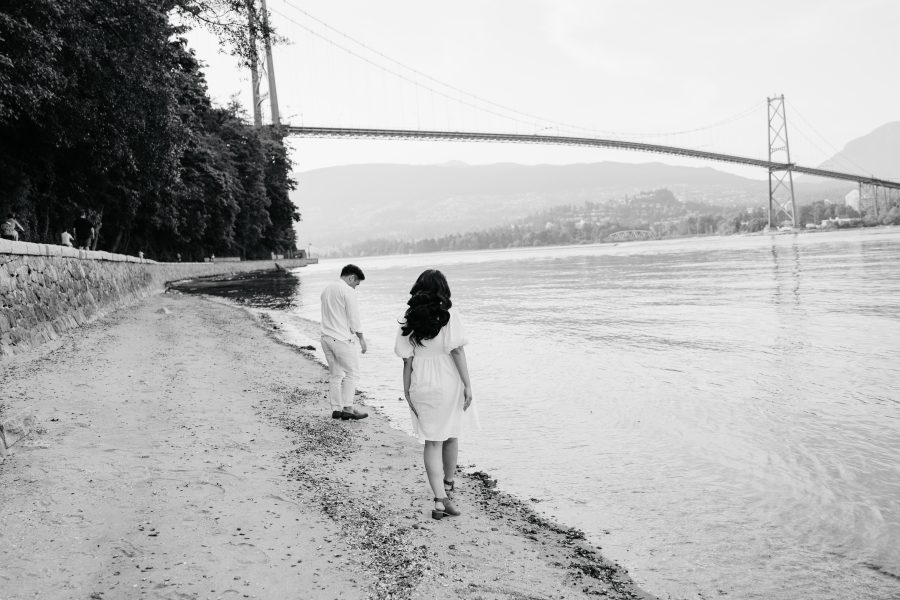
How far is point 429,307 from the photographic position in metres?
4.09

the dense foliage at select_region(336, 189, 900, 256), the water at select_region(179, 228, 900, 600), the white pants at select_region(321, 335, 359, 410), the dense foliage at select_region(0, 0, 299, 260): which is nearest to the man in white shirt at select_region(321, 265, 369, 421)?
the white pants at select_region(321, 335, 359, 410)

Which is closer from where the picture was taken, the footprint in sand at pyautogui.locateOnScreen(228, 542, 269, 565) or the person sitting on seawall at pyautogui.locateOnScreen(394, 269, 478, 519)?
the footprint in sand at pyautogui.locateOnScreen(228, 542, 269, 565)

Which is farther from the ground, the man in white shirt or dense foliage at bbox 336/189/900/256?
dense foliage at bbox 336/189/900/256

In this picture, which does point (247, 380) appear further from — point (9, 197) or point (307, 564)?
point (9, 197)

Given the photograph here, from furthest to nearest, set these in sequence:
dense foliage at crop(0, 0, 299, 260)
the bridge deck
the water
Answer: the bridge deck < dense foliage at crop(0, 0, 299, 260) < the water

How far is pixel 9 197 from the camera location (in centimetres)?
1723

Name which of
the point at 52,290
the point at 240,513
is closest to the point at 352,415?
the point at 240,513

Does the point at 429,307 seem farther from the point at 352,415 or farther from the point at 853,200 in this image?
the point at 853,200

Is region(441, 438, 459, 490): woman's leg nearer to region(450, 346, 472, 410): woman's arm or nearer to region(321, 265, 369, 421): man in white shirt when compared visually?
region(450, 346, 472, 410): woman's arm

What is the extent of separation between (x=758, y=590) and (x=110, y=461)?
4.31 meters

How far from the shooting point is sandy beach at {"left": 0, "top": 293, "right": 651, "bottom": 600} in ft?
10.5

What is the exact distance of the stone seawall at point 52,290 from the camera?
8.76m

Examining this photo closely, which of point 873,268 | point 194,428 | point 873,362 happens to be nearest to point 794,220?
point 873,268

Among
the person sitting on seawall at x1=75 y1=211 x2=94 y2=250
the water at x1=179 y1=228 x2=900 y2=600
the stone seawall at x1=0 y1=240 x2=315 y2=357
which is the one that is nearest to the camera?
the water at x1=179 y1=228 x2=900 y2=600
